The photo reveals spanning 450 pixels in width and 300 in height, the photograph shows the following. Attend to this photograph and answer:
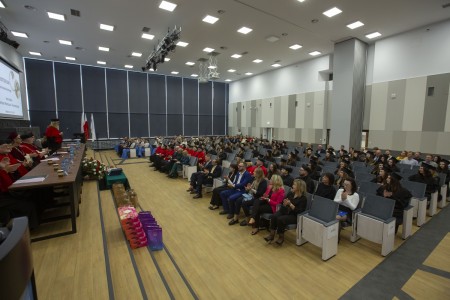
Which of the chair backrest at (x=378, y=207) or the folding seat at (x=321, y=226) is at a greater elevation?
the chair backrest at (x=378, y=207)

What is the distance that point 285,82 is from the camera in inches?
576

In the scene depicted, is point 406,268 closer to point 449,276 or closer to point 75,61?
point 449,276

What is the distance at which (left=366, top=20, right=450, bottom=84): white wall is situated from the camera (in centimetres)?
Result: 809

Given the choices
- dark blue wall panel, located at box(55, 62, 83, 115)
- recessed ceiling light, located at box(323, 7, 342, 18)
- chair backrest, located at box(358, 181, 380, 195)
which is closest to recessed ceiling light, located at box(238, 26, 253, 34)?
recessed ceiling light, located at box(323, 7, 342, 18)

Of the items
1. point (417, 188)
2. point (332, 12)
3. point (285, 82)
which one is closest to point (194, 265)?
point (417, 188)

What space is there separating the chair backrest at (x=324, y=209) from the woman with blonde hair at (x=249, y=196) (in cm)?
107

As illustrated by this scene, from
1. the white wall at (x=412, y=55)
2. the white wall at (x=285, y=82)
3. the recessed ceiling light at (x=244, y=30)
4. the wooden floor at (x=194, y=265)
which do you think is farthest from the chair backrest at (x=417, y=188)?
the white wall at (x=285, y=82)

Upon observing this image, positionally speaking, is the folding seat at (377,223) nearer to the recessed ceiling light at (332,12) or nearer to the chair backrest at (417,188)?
the chair backrest at (417,188)

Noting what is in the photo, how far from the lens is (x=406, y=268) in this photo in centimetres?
328

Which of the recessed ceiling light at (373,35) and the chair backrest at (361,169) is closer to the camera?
the chair backrest at (361,169)

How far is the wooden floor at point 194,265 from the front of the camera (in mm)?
2828

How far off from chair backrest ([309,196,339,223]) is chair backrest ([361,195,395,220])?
77 cm

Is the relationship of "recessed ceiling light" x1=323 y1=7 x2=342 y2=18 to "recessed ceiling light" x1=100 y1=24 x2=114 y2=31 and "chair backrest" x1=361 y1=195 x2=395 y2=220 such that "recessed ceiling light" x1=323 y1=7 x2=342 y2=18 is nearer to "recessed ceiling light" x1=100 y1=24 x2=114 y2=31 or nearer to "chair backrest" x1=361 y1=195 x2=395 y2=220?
"chair backrest" x1=361 y1=195 x2=395 y2=220

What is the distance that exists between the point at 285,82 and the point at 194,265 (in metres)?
13.6
